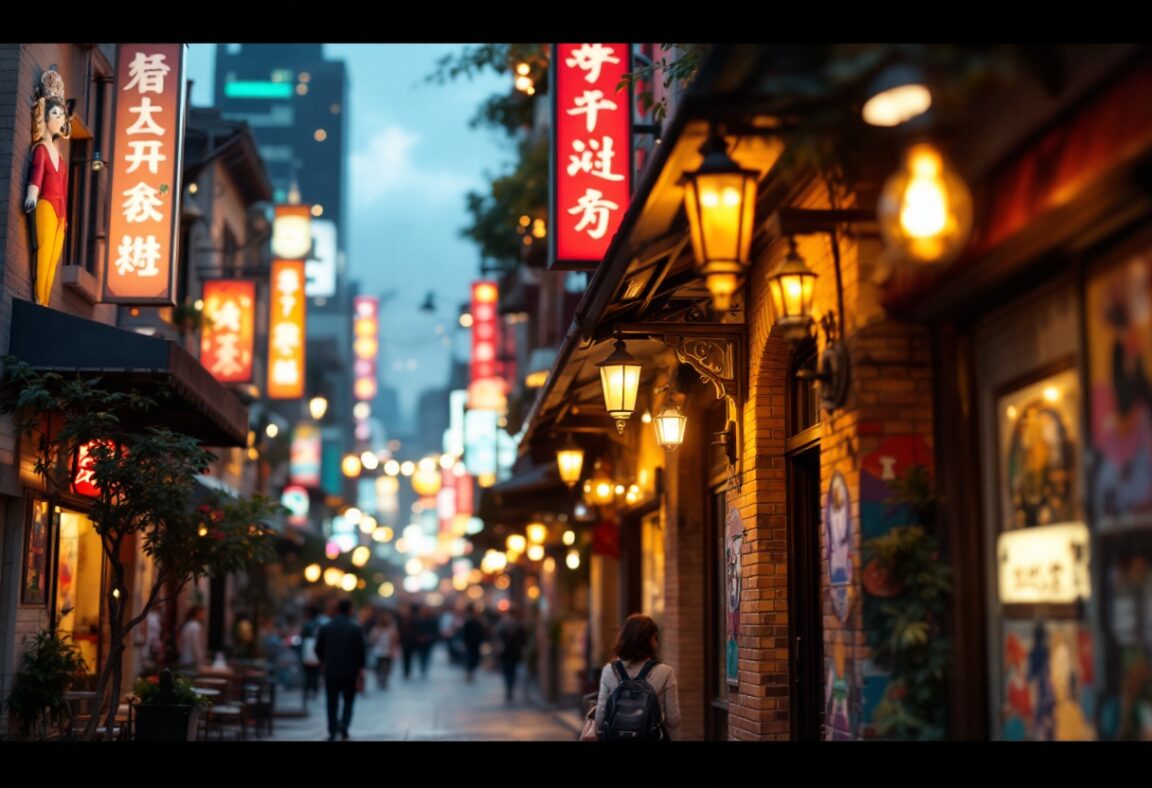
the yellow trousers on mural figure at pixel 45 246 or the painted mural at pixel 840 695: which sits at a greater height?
the yellow trousers on mural figure at pixel 45 246

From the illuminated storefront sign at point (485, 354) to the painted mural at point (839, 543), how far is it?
31076 mm

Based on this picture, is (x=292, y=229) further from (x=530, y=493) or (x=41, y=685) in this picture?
(x=41, y=685)

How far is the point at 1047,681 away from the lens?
6.33 m

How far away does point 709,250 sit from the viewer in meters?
7.01

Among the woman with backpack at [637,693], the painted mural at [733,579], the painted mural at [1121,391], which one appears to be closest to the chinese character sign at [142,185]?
the painted mural at [733,579]

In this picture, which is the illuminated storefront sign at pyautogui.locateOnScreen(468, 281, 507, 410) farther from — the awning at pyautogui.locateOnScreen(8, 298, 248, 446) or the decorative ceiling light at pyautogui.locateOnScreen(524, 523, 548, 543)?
the awning at pyautogui.locateOnScreen(8, 298, 248, 446)

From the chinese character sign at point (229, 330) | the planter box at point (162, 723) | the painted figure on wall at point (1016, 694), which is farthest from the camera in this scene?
the chinese character sign at point (229, 330)

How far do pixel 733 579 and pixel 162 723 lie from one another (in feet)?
19.4

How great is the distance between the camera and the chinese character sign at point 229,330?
Answer: 79.0ft

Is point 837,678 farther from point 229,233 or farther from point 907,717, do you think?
point 229,233

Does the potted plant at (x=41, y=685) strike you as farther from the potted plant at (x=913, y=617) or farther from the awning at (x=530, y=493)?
the awning at (x=530, y=493)

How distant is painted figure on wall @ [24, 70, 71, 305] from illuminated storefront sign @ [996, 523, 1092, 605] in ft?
31.8

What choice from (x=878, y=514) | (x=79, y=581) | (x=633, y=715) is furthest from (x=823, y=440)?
(x=79, y=581)

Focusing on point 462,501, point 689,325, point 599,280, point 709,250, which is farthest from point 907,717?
point 462,501
